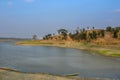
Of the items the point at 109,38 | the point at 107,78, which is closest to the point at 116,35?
the point at 109,38

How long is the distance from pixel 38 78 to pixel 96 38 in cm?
13546

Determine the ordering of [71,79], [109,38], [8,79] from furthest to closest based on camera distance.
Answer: [109,38] → [71,79] → [8,79]

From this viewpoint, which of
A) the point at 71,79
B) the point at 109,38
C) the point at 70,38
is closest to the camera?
the point at 71,79

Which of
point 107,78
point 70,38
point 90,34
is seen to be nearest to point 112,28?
point 90,34

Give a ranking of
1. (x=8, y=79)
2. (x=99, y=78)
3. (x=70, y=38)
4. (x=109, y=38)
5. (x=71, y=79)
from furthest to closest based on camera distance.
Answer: (x=70, y=38) → (x=109, y=38) → (x=99, y=78) → (x=71, y=79) → (x=8, y=79)

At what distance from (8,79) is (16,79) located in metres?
0.83

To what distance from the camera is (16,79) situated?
30.3 m

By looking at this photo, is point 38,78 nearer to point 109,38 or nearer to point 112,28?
point 109,38

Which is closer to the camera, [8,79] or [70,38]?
[8,79]

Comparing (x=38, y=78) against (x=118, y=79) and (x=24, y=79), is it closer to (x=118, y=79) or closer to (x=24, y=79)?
(x=24, y=79)

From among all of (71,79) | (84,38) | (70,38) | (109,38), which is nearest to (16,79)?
(71,79)

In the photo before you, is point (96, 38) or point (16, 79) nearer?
point (16, 79)

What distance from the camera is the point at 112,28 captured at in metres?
178

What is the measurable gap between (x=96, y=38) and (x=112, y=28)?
18140mm
